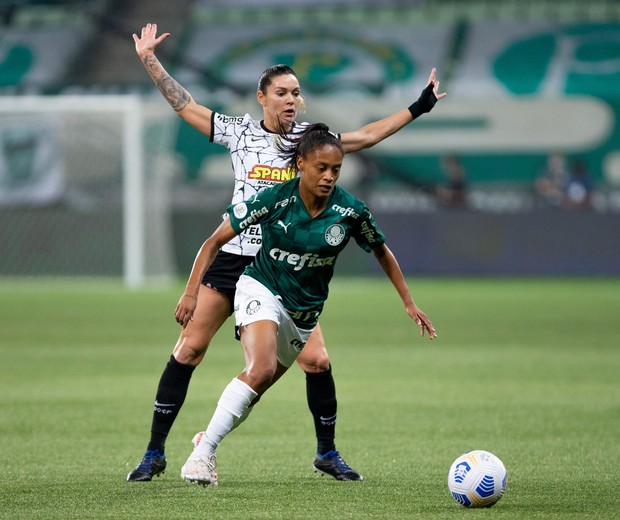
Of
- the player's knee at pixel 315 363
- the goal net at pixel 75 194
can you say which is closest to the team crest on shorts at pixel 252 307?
the player's knee at pixel 315 363

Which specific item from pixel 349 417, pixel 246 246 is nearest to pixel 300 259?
pixel 246 246

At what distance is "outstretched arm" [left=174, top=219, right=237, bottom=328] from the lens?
19.8 ft

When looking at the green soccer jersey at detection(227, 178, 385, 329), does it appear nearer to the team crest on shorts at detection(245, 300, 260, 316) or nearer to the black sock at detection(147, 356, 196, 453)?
the team crest on shorts at detection(245, 300, 260, 316)

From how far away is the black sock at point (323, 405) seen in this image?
22.4 feet

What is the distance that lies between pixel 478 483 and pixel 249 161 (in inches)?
82.9

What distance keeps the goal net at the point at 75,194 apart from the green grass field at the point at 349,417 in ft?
14.7

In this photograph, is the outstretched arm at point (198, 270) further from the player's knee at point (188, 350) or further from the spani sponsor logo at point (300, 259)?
the player's knee at point (188, 350)

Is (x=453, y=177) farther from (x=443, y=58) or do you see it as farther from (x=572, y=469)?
(x=572, y=469)

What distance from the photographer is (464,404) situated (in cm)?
986

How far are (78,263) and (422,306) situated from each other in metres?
7.44

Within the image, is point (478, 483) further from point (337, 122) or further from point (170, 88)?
point (337, 122)

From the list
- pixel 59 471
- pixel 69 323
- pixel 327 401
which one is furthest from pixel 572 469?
pixel 69 323

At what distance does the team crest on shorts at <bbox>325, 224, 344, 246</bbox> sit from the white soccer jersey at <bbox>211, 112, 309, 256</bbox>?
54 cm

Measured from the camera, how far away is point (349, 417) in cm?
923
